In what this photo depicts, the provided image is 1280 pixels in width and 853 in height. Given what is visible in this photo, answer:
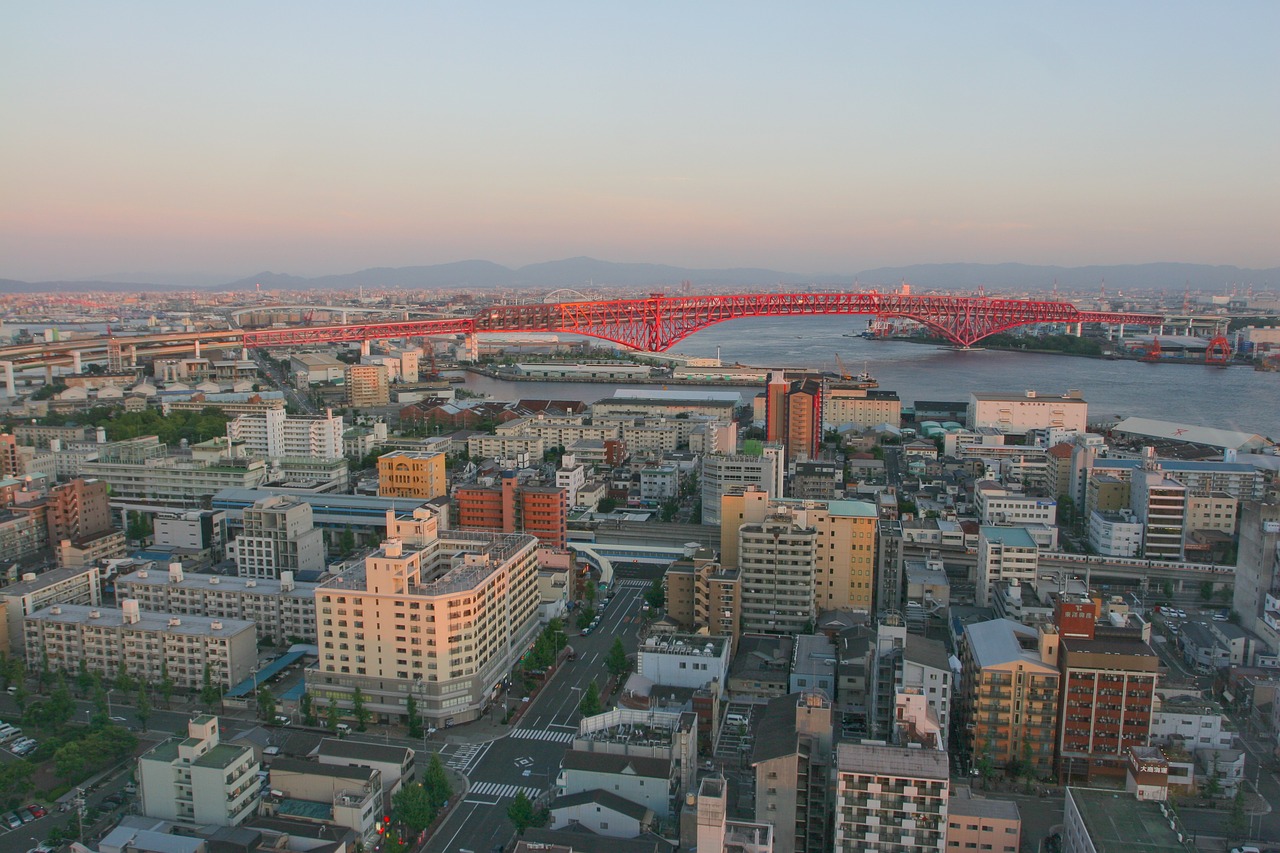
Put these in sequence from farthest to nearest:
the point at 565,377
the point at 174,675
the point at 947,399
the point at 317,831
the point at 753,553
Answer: the point at 565,377 < the point at 947,399 < the point at 753,553 < the point at 174,675 < the point at 317,831

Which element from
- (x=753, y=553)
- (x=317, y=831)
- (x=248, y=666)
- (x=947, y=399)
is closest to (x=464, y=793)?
(x=317, y=831)

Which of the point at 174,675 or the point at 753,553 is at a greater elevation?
the point at 753,553

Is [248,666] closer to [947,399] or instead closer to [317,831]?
[317,831]

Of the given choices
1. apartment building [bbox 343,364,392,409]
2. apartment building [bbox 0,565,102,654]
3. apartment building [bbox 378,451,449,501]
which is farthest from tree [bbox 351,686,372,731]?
apartment building [bbox 343,364,392,409]

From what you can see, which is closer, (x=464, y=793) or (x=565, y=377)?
(x=464, y=793)

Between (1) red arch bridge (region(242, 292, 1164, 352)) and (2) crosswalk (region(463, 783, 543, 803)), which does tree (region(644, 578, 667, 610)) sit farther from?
(1) red arch bridge (region(242, 292, 1164, 352))

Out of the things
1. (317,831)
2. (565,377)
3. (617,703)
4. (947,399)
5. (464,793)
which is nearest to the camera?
(317,831)
